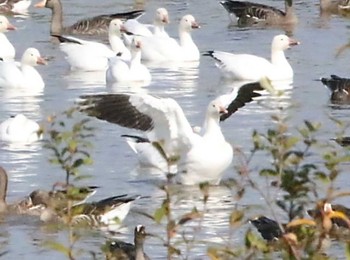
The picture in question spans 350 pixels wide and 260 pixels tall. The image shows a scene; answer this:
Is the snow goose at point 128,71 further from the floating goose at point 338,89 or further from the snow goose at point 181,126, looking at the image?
the snow goose at point 181,126

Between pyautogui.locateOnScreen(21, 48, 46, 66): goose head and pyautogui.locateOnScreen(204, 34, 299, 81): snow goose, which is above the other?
pyautogui.locateOnScreen(21, 48, 46, 66): goose head

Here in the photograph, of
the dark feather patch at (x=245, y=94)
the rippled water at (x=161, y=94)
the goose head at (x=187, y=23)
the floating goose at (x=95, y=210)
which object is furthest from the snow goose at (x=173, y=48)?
the floating goose at (x=95, y=210)

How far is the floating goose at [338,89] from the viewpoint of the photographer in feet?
54.4

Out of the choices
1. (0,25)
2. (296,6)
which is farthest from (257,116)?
(296,6)

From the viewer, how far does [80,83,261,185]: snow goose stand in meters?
11.4

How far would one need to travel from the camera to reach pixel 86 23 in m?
23.8

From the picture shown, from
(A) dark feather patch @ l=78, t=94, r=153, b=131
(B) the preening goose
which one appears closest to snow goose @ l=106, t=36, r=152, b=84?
(A) dark feather patch @ l=78, t=94, r=153, b=131

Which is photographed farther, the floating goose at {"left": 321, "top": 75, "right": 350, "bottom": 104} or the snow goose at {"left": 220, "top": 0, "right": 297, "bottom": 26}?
the snow goose at {"left": 220, "top": 0, "right": 297, "bottom": 26}

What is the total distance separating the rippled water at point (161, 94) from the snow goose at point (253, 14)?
29cm

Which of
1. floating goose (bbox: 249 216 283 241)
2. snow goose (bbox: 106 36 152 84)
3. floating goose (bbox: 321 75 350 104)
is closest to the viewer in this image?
floating goose (bbox: 249 216 283 241)

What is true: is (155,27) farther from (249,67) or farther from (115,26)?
(249,67)

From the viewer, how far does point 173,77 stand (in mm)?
19047

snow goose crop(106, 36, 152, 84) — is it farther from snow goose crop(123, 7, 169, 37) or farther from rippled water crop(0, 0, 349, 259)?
snow goose crop(123, 7, 169, 37)

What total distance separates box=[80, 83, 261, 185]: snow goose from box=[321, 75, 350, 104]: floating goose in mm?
4386
